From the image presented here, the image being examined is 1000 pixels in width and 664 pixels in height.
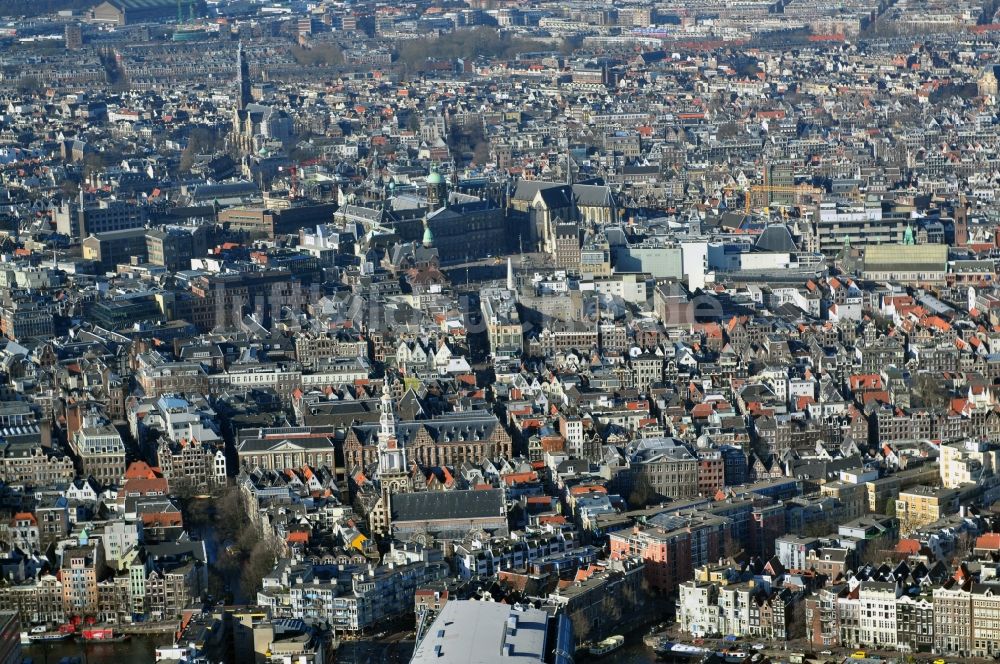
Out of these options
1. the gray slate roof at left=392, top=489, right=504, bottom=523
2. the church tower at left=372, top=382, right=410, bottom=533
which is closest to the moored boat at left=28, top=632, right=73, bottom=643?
the gray slate roof at left=392, top=489, right=504, bottom=523

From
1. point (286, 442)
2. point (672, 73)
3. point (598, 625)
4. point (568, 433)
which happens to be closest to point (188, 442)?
point (286, 442)

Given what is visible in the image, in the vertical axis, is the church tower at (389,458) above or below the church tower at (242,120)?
above

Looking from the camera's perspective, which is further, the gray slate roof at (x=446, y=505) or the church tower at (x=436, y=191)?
the church tower at (x=436, y=191)

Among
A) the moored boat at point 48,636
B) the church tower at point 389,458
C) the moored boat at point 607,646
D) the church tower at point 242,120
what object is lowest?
the church tower at point 242,120

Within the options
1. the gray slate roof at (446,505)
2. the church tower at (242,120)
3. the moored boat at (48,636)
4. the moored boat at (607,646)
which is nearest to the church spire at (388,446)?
the gray slate roof at (446,505)

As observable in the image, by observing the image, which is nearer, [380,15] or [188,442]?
[188,442]

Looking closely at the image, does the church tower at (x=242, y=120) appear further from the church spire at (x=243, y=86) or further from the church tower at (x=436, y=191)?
the church tower at (x=436, y=191)

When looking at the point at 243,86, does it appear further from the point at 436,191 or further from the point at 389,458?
the point at 389,458

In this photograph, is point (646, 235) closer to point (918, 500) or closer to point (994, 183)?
point (994, 183)
